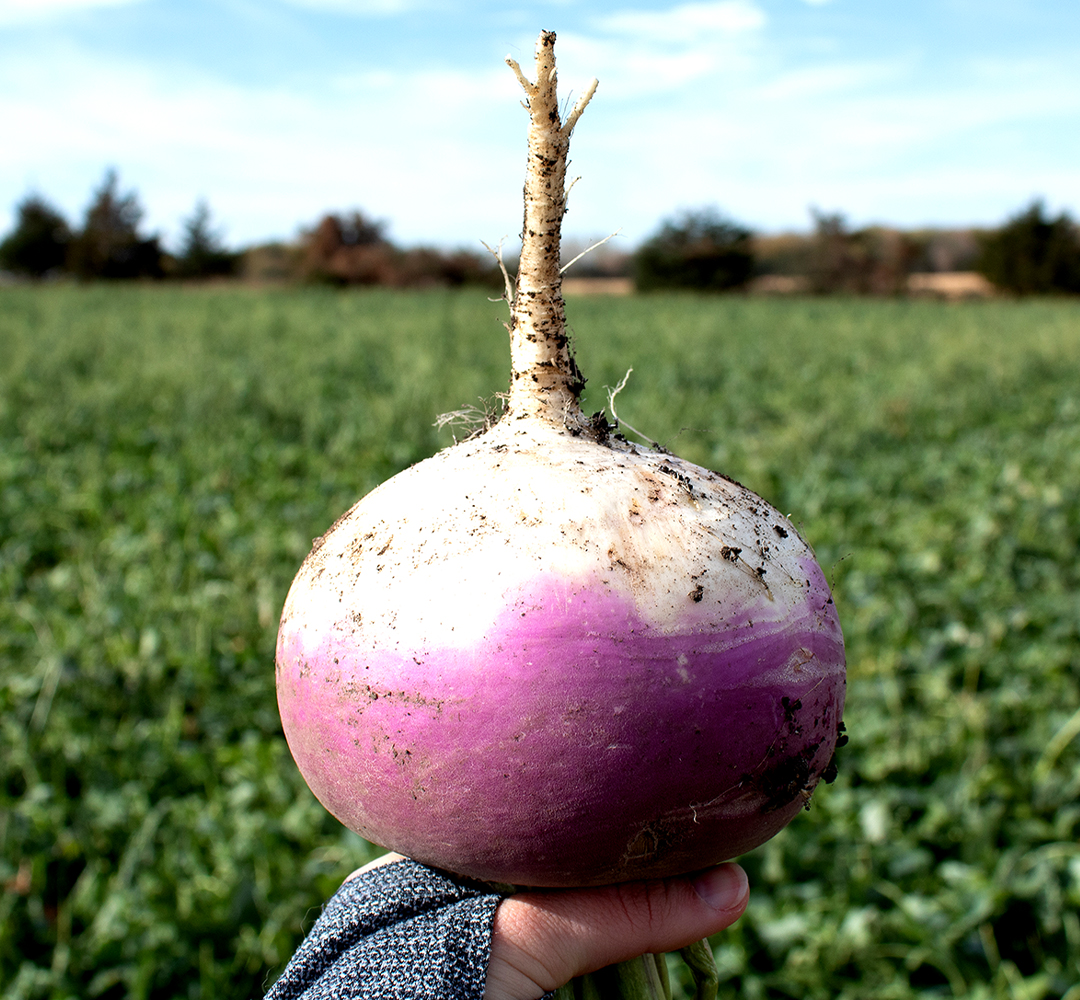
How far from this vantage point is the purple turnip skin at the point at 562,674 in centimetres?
87

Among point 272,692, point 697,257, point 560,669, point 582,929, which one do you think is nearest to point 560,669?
point 560,669

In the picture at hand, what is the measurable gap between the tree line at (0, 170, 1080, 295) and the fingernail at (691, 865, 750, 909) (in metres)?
33.7

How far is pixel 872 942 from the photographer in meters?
2.58

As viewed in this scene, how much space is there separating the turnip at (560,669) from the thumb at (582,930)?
2.2 inches

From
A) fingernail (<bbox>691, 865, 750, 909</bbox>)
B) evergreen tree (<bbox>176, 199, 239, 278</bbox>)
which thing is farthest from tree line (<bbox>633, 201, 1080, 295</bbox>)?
fingernail (<bbox>691, 865, 750, 909</bbox>)

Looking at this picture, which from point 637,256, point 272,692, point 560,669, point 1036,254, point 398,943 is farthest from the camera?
point 637,256

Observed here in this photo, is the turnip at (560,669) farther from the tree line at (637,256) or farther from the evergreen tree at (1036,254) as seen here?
the evergreen tree at (1036,254)

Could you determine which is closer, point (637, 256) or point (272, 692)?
point (272, 692)

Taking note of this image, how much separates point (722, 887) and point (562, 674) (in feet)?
1.28

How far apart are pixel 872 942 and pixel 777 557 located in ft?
6.92

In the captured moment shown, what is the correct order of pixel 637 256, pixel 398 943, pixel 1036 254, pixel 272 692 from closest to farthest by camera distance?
pixel 398 943 → pixel 272 692 → pixel 1036 254 → pixel 637 256

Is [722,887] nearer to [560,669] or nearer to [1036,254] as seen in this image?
[560,669]

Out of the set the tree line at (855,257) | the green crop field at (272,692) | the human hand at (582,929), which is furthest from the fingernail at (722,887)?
the tree line at (855,257)

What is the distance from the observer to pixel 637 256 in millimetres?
42781
